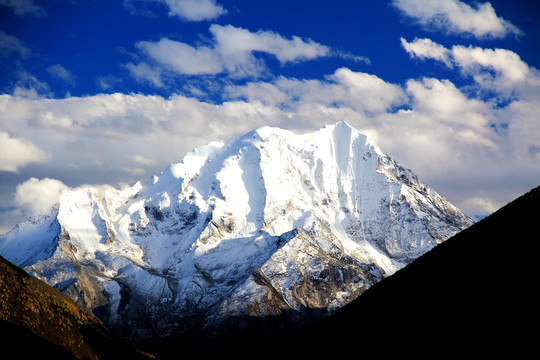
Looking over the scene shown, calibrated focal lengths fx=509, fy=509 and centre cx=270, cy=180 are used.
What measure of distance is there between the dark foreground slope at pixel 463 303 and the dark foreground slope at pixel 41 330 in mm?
39673

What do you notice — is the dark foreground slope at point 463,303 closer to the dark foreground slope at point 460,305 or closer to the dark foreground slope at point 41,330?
the dark foreground slope at point 460,305

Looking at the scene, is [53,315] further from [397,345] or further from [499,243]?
[499,243]

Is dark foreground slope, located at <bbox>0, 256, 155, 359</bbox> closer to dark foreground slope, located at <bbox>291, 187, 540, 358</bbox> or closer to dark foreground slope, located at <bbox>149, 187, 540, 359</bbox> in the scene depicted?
dark foreground slope, located at <bbox>149, 187, 540, 359</bbox>

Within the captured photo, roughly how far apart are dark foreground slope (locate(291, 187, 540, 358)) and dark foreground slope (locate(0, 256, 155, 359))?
39.7m

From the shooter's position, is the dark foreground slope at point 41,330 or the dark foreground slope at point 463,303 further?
the dark foreground slope at point 41,330

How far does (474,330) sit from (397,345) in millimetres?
9236

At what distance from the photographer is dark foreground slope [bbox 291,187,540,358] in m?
42.6

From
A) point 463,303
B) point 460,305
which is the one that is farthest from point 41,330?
point 463,303

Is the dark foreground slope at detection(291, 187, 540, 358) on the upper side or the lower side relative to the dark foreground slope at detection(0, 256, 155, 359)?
lower

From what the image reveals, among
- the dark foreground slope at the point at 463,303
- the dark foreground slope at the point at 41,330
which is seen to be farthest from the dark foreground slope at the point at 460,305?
the dark foreground slope at the point at 41,330

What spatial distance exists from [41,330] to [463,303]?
68.6 m

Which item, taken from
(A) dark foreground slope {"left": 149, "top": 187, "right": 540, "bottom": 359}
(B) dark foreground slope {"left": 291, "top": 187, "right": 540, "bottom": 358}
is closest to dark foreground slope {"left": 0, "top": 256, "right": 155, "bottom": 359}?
(A) dark foreground slope {"left": 149, "top": 187, "right": 540, "bottom": 359}

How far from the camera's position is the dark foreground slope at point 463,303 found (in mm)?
42594

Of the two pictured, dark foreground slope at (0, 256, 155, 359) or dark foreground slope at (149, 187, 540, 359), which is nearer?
dark foreground slope at (149, 187, 540, 359)
